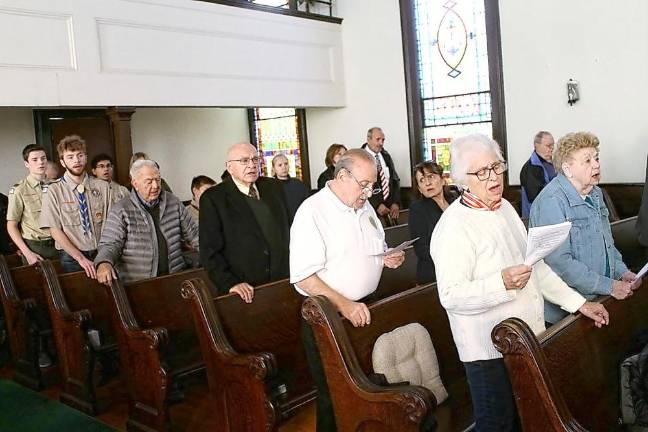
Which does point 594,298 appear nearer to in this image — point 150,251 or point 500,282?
point 500,282

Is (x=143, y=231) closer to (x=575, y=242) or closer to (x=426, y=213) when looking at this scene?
(x=426, y=213)

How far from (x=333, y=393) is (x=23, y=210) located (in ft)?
11.6

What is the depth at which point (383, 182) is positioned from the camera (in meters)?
7.55

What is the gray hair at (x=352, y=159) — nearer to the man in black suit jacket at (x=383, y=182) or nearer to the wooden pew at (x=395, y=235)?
the wooden pew at (x=395, y=235)

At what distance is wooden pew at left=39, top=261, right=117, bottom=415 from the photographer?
394cm

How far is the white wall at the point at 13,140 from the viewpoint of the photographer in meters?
7.36

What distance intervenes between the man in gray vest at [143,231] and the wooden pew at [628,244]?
288 centimetres

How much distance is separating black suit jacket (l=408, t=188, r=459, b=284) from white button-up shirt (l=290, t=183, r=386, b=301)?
92 cm

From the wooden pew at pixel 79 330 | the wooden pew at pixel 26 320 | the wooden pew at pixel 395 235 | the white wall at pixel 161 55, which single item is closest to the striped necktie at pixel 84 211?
the wooden pew at pixel 79 330

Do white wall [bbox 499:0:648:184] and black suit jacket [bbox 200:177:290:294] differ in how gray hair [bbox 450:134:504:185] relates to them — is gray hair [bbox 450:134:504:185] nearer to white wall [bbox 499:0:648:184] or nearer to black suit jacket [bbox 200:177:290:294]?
black suit jacket [bbox 200:177:290:294]

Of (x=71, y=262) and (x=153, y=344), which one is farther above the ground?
(x=71, y=262)

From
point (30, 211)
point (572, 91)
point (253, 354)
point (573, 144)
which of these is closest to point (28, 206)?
point (30, 211)

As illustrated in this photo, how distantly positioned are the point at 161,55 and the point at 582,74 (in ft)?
14.7

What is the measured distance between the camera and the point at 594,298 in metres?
2.75
